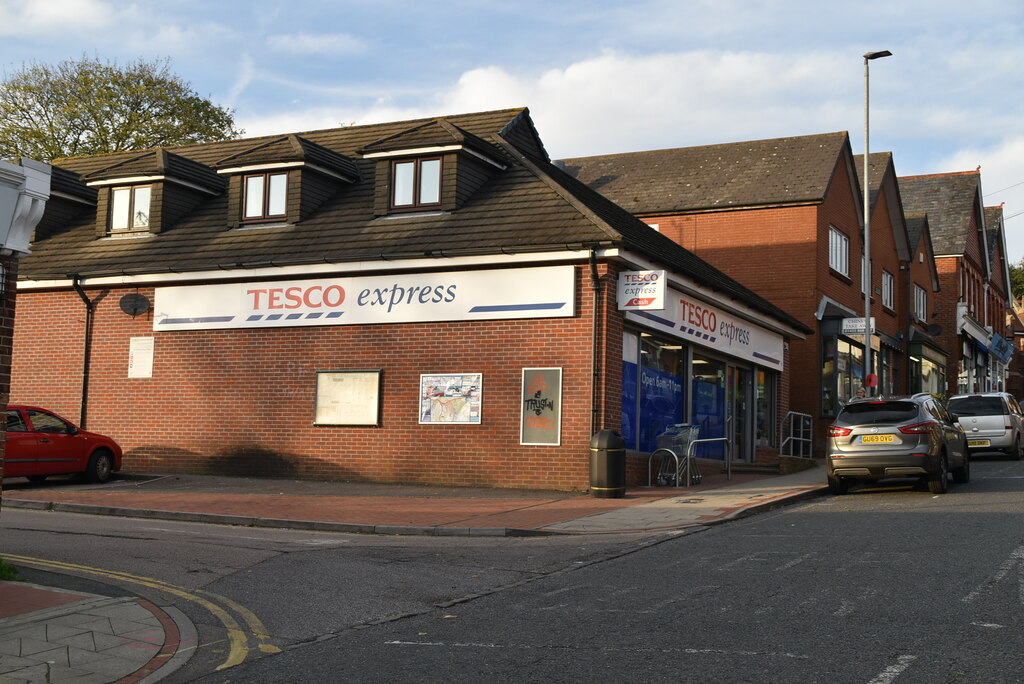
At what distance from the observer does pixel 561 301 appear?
1861 centimetres

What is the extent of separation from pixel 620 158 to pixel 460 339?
711 inches

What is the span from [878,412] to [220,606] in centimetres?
1199

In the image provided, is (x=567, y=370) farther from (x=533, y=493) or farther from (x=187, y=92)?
(x=187, y=92)

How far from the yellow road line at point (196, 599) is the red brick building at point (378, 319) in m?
9.56

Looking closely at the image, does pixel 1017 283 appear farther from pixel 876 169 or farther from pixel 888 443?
pixel 888 443

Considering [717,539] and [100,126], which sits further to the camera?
[100,126]

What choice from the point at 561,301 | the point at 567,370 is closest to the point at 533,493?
the point at 567,370

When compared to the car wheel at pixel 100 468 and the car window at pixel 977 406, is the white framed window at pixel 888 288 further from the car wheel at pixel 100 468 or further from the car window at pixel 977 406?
the car wheel at pixel 100 468

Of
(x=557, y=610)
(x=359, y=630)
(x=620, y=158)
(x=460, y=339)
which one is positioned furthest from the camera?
(x=620, y=158)

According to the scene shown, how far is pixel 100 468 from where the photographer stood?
19562mm

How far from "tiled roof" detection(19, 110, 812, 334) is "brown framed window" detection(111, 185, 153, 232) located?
1.64 feet

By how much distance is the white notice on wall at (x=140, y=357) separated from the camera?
22219 mm

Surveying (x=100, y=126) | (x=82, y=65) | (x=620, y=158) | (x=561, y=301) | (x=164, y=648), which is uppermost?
(x=82, y=65)

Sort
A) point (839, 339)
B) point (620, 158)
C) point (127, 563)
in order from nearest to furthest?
point (127, 563) < point (839, 339) < point (620, 158)
